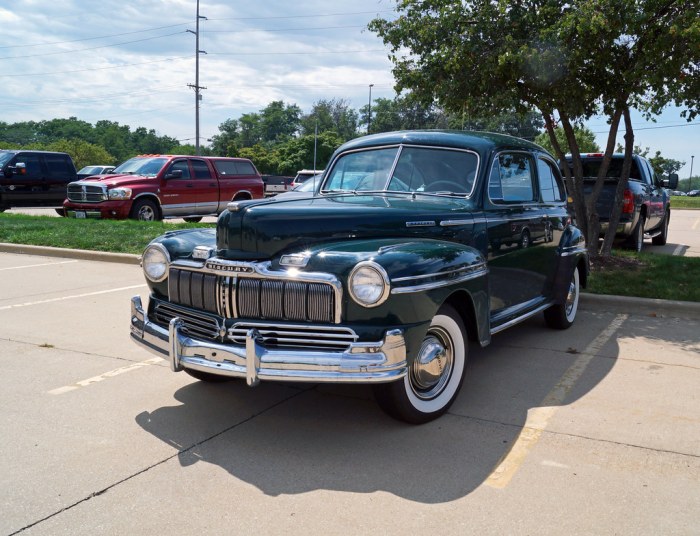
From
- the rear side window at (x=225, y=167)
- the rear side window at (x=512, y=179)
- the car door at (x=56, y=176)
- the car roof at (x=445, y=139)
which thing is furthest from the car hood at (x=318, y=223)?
the car door at (x=56, y=176)

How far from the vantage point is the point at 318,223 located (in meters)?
3.87

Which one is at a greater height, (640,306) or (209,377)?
(640,306)

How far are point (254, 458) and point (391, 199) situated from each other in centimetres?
215

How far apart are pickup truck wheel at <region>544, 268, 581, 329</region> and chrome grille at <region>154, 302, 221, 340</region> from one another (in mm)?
3590

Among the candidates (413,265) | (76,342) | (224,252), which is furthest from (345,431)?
(76,342)

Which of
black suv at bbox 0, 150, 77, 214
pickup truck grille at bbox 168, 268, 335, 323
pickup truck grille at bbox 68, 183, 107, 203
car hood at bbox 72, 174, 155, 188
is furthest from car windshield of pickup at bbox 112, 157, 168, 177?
pickup truck grille at bbox 168, 268, 335, 323

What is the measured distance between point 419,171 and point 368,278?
71.3 inches

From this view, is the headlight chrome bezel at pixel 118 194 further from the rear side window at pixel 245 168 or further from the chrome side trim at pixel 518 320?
the chrome side trim at pixel 518 320

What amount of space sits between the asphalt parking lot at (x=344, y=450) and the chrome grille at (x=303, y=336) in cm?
59

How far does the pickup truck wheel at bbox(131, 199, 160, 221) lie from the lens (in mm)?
14541

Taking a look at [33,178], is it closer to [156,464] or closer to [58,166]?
[58,166]

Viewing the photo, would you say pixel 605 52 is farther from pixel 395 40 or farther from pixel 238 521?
pixel 238 521

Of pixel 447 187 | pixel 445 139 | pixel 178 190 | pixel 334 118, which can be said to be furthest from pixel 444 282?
pixel 334 118

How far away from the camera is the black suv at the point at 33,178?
17.7m
